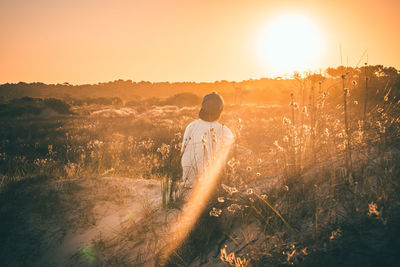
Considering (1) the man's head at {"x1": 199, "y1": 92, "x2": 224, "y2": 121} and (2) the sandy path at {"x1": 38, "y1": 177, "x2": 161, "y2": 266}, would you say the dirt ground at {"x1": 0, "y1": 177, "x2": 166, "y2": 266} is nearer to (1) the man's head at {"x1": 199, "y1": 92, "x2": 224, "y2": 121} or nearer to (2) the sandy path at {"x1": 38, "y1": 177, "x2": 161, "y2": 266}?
(2) the sandy path at {"x1": 38, "y1": 177, "x2": 161, "y2": 266}

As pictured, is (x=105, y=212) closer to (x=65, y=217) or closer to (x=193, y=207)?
(x=65, y=217)


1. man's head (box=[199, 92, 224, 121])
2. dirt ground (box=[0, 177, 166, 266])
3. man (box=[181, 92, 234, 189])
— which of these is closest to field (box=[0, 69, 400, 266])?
dirt ground (box=[0, 177, 166, 266])

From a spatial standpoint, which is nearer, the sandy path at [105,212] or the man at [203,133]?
the sandy path at [105,212]

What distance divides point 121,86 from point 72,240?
99383mm

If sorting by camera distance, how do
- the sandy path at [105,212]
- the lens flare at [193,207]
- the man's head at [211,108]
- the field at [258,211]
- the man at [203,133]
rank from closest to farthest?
the field at [258,211]
the lens flare at [193,207]
the sandy path at [105,212]
the man at [203,133]
the man's head at [211,108]

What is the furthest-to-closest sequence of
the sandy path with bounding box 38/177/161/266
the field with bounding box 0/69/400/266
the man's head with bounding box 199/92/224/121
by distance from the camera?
the man's head with bounding box 199/92/224/121 → the sandy path with bounding box 38/177/161/266 → the field with bounding box 0/69/400/266

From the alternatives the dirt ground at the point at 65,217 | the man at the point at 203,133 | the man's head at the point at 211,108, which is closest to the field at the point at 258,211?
the dirt ground at the point at 65,217

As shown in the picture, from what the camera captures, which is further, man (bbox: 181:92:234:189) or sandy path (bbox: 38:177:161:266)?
man (bbox: 181:92:234:189)

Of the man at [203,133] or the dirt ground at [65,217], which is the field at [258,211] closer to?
the dirt ground at [65,217]

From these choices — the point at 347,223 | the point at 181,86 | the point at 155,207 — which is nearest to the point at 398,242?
the point at 347,223

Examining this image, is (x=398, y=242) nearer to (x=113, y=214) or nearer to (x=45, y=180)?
(x=113, y=214)

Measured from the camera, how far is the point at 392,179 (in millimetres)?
1551

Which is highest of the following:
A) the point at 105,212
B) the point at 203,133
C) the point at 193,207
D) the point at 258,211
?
the point at 203,133

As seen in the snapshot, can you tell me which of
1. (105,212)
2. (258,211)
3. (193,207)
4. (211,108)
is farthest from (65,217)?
(211,108)
